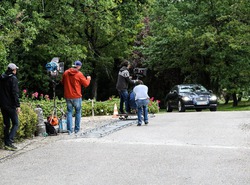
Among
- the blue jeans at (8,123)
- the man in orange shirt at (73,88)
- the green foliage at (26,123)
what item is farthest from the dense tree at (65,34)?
the blue jeans at (8,123)

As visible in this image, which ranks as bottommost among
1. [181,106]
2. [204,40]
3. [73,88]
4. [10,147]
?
[10,147]

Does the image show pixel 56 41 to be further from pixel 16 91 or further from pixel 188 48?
pixel 16 91

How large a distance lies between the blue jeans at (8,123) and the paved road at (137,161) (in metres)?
0.70

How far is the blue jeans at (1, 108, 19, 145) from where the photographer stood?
9852 millimetres

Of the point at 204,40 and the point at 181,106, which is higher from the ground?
the point at 204,40

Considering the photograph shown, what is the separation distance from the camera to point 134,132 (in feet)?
42.1

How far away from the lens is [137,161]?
8133 millimetres

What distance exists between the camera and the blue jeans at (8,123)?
9.85 metres

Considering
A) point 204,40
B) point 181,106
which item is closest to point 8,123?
point 181,106

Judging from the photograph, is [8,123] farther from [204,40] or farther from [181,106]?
[204,40]

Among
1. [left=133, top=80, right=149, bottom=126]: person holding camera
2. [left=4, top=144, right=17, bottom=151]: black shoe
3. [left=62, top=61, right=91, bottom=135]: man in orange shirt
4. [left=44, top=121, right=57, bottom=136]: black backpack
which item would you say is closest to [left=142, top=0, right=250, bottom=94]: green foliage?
[left=133, top=80, right=149, bottom=126]: person holding camera

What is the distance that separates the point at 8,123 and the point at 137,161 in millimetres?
3263

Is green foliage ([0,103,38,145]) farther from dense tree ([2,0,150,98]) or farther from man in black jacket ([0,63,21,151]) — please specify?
dense tree ([2,0,150,98])

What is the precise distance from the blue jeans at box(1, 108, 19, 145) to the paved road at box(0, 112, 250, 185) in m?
0.70
